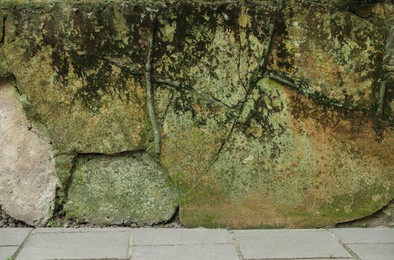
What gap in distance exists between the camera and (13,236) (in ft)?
9.92

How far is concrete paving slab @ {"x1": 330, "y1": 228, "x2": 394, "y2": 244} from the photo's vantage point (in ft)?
9.74

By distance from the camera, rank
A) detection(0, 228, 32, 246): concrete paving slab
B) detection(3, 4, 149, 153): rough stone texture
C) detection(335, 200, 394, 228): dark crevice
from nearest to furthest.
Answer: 1. detection(0, 228, 32, 246): concrete paving slab
2. detection(3, 4, 149, 153): rough stone texture
3. detection(335, 200, 394, 228): dark crevice

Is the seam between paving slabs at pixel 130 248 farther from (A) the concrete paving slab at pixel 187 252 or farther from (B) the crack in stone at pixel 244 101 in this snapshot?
(B) the crack in stone at pixel 244 101

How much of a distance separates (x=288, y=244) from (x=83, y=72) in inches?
56.6

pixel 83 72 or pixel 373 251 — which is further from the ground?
pixel 83 72

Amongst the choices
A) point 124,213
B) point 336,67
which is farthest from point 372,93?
point 124,213

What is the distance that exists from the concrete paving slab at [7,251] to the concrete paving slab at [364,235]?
1.67 meters

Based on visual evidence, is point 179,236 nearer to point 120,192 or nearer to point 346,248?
point 120,192

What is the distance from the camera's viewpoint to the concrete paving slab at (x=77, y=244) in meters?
2.71

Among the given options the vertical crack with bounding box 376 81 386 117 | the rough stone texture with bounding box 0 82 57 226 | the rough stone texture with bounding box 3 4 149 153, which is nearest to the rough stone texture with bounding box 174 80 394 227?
the vertical crack with bounding box 376 81 386 117

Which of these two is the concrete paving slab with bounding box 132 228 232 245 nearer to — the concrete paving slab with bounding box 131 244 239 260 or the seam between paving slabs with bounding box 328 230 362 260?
the concrete paving slab with bounding box 131 244 239 260

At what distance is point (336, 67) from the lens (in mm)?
3156

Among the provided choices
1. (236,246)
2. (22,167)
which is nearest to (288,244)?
(236,246)

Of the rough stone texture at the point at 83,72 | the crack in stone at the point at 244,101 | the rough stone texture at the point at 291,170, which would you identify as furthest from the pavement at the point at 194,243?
the rough stone texture at the point at 83,72
